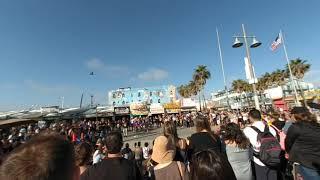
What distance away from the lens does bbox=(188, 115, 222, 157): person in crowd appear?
4125 mm

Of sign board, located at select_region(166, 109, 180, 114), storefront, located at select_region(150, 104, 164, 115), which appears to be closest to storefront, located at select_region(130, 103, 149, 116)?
storefront, located at select_region(150, 104, 164, 115)

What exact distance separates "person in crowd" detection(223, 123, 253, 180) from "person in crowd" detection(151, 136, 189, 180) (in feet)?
4.05

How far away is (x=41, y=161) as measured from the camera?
1114 millimetres

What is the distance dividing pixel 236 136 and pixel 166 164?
5.12 feet

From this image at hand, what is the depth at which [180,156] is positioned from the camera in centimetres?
427

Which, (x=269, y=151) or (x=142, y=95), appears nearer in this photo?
(x=269, y=151)

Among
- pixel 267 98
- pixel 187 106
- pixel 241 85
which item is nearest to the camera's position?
pixel 187 106

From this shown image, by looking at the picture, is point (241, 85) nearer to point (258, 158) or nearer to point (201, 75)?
point (201, 75)

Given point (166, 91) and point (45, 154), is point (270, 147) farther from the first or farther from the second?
point (166, 91)

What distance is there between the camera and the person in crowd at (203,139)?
13.5 ft

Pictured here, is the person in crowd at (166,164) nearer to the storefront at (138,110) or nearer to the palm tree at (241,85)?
the storefront at (138,110)

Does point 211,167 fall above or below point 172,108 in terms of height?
below

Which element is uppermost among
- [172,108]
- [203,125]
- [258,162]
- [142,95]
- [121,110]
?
[142,95]

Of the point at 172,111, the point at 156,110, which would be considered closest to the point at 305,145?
the point at 156,110
